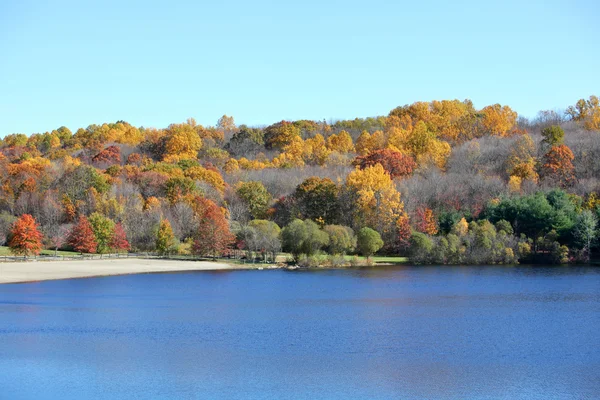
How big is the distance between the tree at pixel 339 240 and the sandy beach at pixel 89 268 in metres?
8.98

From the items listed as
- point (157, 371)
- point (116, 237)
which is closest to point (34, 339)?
point (157, 371)

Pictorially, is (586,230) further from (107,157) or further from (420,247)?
(107,157)

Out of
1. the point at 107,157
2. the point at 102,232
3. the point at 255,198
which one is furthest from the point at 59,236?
the point at 107,157

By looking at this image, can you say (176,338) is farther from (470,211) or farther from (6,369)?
(470,211)

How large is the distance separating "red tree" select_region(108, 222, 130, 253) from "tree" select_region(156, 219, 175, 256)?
3414 millimetres

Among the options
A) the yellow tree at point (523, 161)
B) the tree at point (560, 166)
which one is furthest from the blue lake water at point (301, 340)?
the yellow tree at point (523, 161)

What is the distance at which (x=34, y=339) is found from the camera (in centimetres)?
3186

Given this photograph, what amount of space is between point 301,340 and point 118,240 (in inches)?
1807

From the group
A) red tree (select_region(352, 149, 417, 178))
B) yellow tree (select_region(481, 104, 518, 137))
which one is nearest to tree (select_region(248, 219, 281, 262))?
red tree (select_region(352, 149, 417, 178))

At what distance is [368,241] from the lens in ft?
234

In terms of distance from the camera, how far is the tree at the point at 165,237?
72.9 meters

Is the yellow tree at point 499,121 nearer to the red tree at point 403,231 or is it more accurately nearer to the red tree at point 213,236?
the red tree at point 403,231

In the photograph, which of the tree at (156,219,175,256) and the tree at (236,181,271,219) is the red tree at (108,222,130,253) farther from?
the tree at (236,181,271,219)

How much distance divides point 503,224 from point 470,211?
24.6 feet
